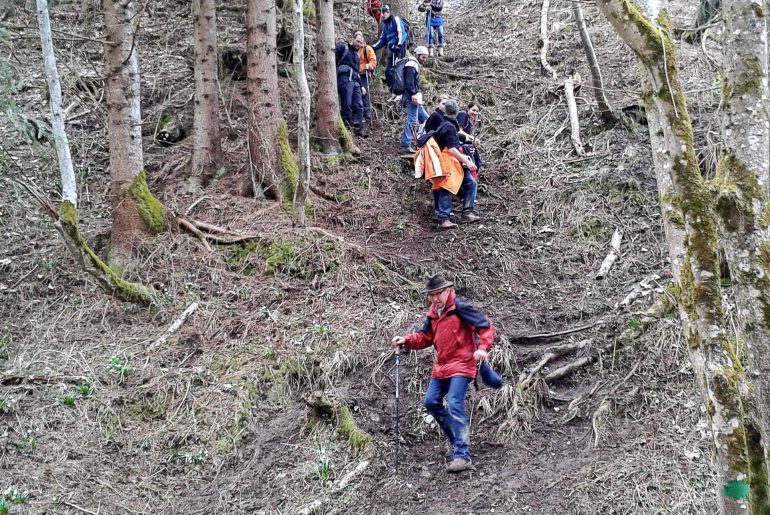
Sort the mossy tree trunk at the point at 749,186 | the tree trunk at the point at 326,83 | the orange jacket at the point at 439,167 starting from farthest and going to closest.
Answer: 1. the tree trunk at the point at 326,83
2. the orange jacket at the point at 439,167
3. the mossy tree trunk at the point at 749,186

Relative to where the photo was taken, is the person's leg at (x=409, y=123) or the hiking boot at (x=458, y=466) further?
the person's leg at (x=409, y=123)

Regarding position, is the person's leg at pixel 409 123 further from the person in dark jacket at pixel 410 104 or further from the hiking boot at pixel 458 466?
the hiking boot at pixel 458 466

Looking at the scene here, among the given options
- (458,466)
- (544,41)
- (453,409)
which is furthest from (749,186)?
(544,41)

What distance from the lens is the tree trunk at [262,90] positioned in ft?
38.9

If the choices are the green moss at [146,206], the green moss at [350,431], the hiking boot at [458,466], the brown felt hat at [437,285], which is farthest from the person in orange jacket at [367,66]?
the hiking boot at [458,466]

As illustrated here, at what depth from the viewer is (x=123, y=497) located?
7789mm

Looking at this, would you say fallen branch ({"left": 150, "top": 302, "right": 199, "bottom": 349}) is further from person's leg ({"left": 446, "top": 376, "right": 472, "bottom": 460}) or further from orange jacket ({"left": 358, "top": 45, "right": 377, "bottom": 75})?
orange jacket ({"left": 358, "top": 45, "right": 377, "bottom": 75})

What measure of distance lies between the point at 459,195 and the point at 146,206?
17.2ft

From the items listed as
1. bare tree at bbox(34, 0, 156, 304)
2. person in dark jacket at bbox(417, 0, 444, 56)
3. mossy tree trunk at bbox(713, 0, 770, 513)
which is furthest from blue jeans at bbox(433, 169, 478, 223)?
mossy tree trunk at bbox(713, 0, 770, 513)

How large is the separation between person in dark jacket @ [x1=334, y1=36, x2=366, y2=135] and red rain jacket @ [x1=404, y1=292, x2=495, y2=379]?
26.1ft

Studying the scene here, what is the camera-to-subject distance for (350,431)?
319 inches

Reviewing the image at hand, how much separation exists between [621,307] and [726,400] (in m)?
4.81

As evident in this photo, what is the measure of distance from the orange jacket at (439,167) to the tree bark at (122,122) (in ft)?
14.9

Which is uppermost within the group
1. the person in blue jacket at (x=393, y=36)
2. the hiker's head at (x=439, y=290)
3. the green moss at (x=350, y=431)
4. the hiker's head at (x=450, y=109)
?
the person in blue jacket at (x=393, y=36)
